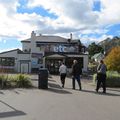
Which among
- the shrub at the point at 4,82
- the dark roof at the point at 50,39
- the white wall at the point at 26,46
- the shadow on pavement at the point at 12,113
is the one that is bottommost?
the shadow on pavement at the point at 12,113

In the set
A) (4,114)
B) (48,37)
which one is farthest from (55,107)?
(48,37)

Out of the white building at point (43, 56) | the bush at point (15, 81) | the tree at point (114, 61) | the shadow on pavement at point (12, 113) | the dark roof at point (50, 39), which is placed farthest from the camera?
the dark roof at point (50, 39)

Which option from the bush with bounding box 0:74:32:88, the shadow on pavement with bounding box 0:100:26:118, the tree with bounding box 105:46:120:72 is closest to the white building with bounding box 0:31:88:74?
the tree with bounding box 105:46:120:72

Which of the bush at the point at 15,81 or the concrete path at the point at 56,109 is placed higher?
the bush at the point at 15,81

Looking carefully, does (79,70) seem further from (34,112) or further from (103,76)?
(34,112)

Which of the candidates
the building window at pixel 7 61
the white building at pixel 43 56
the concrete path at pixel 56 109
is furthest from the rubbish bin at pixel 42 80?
the building window at pixel 7 61

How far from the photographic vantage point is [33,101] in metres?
16.0

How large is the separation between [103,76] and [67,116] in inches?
383

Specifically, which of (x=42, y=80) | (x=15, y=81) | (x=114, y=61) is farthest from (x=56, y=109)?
(x=114, y=61)

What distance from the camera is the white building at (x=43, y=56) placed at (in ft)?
196

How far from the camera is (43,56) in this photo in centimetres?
6109

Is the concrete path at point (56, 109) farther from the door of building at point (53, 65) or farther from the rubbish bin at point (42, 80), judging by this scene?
the door of building at point (53, 65)

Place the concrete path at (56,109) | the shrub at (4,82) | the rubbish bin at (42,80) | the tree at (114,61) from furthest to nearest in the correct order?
the tree at (114,61) < the shrub at (4,82) < the rubbish bin at (42,80) < the concrete path at (56,109)

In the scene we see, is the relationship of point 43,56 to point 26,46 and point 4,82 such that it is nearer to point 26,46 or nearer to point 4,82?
point 26,46
